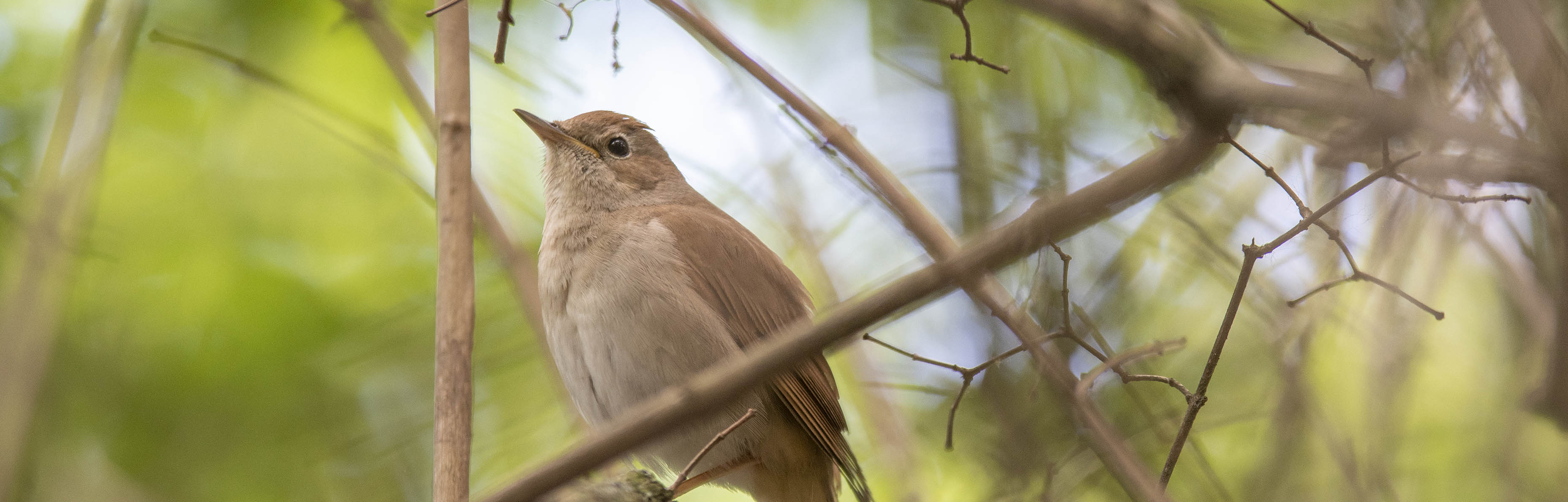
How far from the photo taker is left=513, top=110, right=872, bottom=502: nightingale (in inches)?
142

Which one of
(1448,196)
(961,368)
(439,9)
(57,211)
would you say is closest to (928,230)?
(961,368)

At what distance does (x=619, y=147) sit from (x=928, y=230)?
6.07 ft

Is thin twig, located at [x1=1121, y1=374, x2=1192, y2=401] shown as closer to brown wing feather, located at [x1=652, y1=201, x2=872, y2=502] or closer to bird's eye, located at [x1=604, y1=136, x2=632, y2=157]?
brown wing feather, located at [x1=652, y1=201, x2=872, y2=502]

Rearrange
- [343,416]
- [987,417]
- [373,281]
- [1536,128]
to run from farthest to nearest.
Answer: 1. [373,281]
2. [343,416]
3. [987,417]
4. [1536,128]

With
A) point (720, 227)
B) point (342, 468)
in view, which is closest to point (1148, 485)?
point (720, 227)

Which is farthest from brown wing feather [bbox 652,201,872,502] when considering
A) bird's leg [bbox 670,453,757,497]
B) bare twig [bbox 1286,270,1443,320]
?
bare twig [bbox 1286,270,1443,320]

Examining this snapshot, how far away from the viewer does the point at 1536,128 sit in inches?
74.5

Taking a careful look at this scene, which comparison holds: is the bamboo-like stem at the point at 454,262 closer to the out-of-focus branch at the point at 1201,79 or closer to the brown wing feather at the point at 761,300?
the brown wing feather at the point at 761,300

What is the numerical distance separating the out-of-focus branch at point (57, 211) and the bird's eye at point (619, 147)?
1.82 m

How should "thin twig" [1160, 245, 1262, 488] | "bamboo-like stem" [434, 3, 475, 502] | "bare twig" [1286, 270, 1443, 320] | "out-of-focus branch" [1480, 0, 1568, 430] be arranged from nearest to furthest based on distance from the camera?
"out-of-focus branch" [1480, 0, 1568, 430] < "thin twig" [1160, 245, 1262, 488] < "bare twig" [1286, 270, 1443, 320] < "bamboo-like stem" [434, 3, 475, 502]

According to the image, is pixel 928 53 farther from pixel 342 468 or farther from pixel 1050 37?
pixel 342 468

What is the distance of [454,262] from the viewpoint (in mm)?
2893

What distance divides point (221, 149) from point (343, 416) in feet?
4.91

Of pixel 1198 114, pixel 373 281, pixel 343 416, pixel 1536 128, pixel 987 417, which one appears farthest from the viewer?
pixel 373 281
